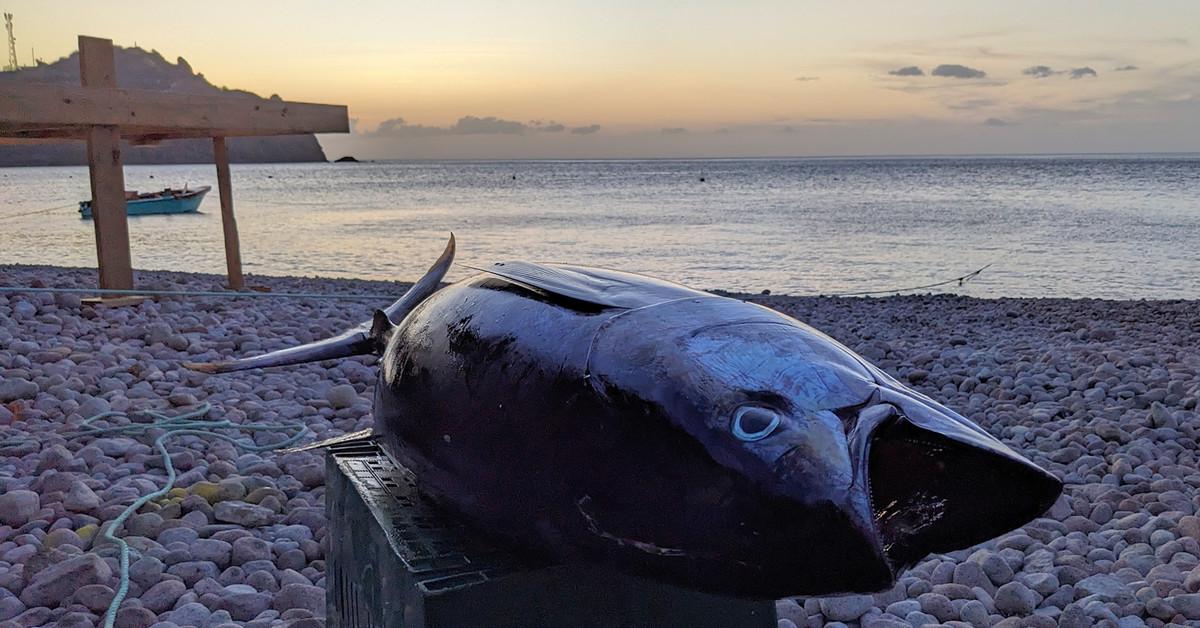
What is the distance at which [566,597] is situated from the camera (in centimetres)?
190

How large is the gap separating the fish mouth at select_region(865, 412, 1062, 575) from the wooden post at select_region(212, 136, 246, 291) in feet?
31.9

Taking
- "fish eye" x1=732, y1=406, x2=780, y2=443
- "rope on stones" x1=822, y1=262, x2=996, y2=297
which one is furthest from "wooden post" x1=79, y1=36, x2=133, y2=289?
"rope on stones" x1=822, y1=262, x2=996, y2=297

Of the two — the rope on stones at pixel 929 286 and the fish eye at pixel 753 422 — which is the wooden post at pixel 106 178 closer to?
the fish eye at pixel 753 422

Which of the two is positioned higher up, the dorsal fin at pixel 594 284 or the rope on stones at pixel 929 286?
the dorsal fin at pixel 594 284

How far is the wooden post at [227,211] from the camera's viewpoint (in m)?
10.1

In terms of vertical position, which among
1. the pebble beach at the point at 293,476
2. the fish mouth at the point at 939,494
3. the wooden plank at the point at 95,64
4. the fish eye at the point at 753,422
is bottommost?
the pebble beach at the point at 293,476

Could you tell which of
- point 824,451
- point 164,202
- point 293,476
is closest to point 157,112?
point 293,476

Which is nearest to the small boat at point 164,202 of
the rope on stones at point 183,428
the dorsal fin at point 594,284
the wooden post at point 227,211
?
the wooden post at point 227,211

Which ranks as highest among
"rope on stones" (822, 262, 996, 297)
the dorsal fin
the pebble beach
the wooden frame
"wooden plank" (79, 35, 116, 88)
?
"wooden plank" (79, 35, 116, 88)

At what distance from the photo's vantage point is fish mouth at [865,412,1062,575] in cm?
135

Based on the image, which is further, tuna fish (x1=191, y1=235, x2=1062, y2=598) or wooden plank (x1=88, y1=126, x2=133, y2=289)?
wooden plank (x1=88, y1=126, x2=133, y2=289)

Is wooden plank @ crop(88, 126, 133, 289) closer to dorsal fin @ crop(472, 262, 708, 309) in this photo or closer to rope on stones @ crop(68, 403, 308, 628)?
rope on stones @ crop(68, 403, 308, 628)

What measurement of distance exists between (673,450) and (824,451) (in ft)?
0.76

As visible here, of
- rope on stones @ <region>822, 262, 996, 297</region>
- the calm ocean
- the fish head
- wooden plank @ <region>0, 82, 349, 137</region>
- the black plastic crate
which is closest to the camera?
the fish head
